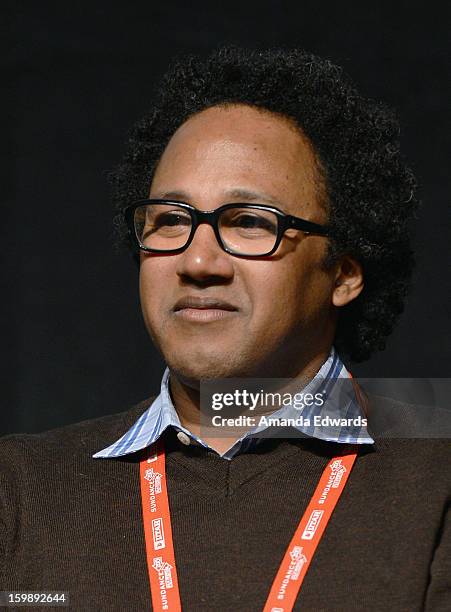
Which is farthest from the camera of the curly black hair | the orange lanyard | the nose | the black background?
the black background

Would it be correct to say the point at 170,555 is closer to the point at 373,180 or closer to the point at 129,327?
the point at 373,180

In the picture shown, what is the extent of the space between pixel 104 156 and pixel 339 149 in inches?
52.7

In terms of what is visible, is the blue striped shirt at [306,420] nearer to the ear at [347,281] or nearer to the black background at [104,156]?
the ear at [347,281]

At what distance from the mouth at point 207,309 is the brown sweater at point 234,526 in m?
0.27

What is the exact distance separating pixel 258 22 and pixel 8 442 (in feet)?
5.62

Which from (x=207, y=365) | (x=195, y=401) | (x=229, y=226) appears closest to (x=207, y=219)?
(x=229, y=226)

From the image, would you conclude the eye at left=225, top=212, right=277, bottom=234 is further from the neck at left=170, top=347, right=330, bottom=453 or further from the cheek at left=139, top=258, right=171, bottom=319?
the neck at left=170, top=347, right=330, bottom=453

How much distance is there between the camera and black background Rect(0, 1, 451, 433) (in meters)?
3.25

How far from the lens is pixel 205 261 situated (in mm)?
1931

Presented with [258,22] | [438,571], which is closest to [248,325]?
[438,571]

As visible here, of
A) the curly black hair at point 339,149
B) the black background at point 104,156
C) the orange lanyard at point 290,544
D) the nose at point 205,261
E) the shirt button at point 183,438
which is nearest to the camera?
the orange lanyard at point 290,544

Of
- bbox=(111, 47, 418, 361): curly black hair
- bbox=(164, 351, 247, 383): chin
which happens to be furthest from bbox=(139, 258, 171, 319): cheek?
bbox=(111, 47, 418, 361): curly black hair

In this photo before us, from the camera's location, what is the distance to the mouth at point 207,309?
194 cm

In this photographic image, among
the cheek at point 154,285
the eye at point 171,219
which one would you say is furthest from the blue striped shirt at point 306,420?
the eye at point 171,219
